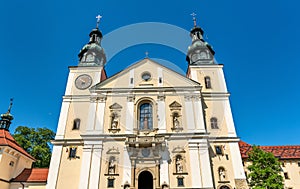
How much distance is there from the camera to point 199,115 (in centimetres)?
2077

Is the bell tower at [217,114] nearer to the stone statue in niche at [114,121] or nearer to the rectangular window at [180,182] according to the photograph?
the rectangular window at [180,182]

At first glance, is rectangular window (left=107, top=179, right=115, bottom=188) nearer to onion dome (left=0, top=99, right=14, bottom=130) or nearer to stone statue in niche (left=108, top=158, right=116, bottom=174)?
stone statue in niche (left=108, top=158, right=116, bottom=174)

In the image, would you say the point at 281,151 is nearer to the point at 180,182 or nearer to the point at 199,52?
the point at 199,52

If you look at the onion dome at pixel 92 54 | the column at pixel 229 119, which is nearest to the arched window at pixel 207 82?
the column at pixel 229 119

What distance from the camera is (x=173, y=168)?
60.3 ft

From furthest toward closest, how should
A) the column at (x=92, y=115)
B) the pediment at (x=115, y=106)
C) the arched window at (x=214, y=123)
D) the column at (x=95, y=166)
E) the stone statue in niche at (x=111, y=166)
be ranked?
the pediment at (x=115, y=106), the arched window at (x=214, y=123), the column at (x=92, y=115), the stone statue in niche at (x=111, y=166), the column at (x=95, y=166)

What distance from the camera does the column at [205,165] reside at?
17527 mm

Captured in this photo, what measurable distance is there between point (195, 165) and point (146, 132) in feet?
16.6

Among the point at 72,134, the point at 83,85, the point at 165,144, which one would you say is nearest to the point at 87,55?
the point at 83,85

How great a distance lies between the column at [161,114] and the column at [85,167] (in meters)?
6.52

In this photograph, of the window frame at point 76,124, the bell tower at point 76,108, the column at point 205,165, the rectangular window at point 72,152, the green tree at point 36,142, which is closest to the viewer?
the column at point 205,165

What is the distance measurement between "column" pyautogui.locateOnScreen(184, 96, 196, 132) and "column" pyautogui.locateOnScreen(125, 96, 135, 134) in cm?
517

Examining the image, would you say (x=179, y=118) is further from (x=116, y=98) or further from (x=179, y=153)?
(x=116, y=98)

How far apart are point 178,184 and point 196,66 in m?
13.4
